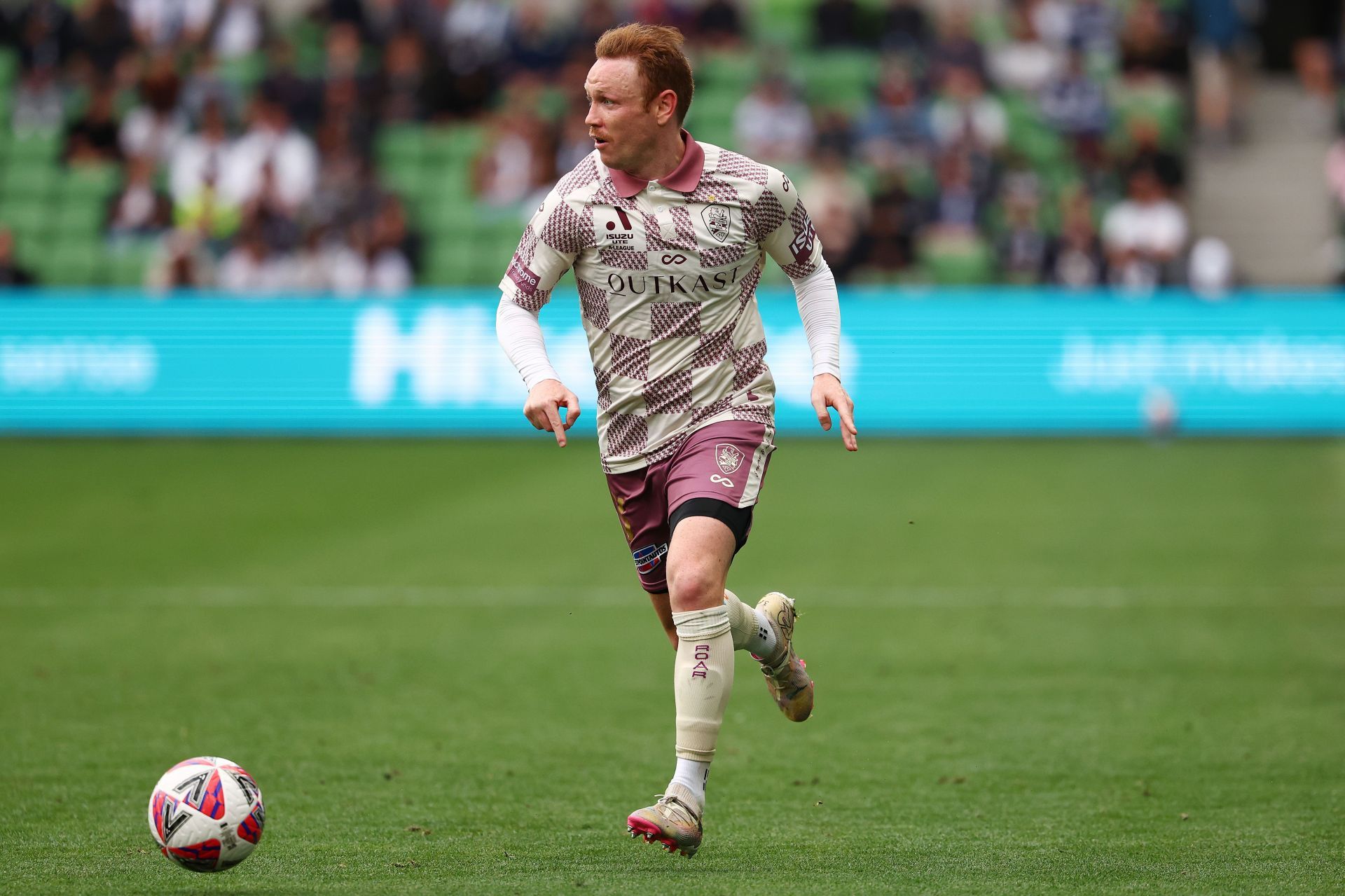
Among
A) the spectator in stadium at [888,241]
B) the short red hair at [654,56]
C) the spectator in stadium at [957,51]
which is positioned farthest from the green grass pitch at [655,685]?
the spectator in stadium at [957,51]

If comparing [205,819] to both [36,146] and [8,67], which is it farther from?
[8,67]

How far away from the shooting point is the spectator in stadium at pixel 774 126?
20484mm

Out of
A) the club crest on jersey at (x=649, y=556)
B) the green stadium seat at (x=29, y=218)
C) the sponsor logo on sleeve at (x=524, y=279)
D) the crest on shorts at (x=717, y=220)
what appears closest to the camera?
the crest on shorts at (x=717, y=220)

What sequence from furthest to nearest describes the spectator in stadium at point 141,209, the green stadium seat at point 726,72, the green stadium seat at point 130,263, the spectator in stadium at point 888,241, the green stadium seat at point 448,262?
the green stadium seat at point 726,72, the spectator in stadium at point 141,209, the green stadium seat at point 130,263, the green stadium seat at point 448,262, the spectator in stadium at point 888,241

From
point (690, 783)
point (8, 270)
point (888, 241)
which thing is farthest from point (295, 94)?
point (690, 783)

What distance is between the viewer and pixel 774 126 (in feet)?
67.4

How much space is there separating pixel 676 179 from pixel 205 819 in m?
2.25

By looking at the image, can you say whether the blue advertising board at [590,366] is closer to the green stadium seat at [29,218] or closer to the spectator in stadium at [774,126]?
the spectator in stadium at [774,126]

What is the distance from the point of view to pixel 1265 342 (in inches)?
678

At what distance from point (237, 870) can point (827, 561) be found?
640cm

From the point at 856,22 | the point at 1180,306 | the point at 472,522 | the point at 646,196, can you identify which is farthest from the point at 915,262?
the point at 646,196

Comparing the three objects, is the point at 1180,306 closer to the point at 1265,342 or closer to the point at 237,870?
the point at 1265,342

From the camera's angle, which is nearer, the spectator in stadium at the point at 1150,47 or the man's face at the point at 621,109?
the man's face at the point at 621,109

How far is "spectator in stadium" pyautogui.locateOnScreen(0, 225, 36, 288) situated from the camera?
1941 centimetres
